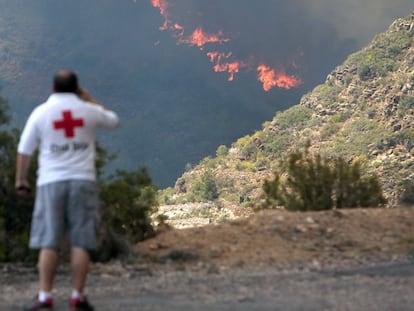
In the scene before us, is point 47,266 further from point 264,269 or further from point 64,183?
point 264,269

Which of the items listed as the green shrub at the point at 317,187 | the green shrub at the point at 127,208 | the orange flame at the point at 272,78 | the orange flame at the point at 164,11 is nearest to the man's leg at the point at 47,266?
the green shrub at the point at 127,208

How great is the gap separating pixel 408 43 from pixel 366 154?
610 inches

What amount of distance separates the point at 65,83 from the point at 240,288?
278 cm

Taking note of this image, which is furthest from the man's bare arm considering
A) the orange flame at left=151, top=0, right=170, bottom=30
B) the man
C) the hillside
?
the orange flame at left=151, top=0, right=170, bottom=30

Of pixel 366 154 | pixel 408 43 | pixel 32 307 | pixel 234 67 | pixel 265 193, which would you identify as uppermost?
pixel 234 67

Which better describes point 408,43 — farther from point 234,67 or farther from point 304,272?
point 304,272

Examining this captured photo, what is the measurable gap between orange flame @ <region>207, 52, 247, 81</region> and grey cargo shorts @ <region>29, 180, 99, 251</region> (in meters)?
158

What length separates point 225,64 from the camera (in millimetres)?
172000

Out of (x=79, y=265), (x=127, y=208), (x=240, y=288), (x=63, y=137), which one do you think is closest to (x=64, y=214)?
(x=79, y=265)

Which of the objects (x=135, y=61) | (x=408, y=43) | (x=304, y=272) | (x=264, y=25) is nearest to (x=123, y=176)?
(x=304, y=272)

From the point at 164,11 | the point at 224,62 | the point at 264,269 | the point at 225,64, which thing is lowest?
the point at 264,269

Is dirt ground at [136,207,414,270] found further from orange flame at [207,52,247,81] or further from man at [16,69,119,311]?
orange flame at [207,52,247,81]

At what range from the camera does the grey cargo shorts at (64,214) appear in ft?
22.4

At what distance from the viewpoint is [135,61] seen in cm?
19712
